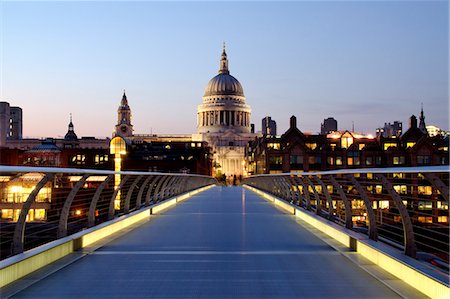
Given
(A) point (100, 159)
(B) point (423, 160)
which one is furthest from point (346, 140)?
(A) point (100, 159)

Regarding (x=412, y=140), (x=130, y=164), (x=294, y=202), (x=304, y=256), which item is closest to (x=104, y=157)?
(x=130, y=164)

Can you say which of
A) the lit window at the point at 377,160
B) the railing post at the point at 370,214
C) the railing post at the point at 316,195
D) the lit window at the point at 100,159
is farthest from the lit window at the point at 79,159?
the railing post at the point at 370,214

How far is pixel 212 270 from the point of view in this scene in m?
7.38

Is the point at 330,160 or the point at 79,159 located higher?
the point at 79,159

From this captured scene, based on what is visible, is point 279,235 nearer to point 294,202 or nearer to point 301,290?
point 301,290

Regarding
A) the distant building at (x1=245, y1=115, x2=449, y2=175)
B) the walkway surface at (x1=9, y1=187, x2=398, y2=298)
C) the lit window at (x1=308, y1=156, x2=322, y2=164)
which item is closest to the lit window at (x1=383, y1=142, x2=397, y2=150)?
the distant building at (x1=245, y1=115, x2=449, y2=175)

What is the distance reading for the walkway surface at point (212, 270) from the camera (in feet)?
20.2

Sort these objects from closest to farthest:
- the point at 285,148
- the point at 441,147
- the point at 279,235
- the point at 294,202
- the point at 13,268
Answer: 1. the point at 13,268
2. the point at 279,235
3. the point at 294,202
4. the point at 285,148
5. the point at 441,147

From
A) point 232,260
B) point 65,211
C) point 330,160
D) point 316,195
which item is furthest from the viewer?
point 330,160

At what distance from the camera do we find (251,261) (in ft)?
26.5

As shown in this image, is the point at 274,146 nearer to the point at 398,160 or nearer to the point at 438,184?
the point at 398,160

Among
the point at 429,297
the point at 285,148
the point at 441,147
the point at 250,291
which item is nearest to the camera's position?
the point at 429,297

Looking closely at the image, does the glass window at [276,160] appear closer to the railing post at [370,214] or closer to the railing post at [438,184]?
the railing post at [370,214]

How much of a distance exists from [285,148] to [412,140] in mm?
26356
